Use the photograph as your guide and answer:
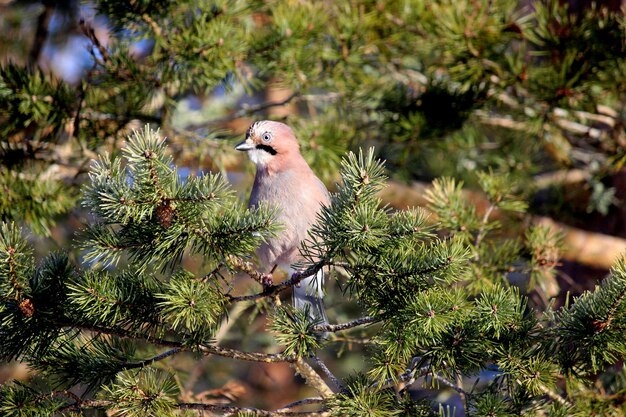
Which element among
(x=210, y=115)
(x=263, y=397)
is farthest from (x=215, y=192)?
(x=263, y=397)

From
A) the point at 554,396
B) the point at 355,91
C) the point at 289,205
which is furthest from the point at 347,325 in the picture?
the point at 355,91

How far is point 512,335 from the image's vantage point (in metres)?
2.31

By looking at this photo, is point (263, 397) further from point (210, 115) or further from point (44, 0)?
point (44, 0)

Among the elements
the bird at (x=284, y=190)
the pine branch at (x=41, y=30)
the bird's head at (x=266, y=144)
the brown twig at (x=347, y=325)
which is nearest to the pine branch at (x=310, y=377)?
the brown twig at (x=347, y=325)

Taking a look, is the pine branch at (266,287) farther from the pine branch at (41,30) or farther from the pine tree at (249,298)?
the pine branch at (41,30)

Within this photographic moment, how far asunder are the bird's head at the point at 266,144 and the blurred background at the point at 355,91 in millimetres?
334

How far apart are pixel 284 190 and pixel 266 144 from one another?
0.31 metres

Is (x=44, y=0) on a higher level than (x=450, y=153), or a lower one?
higher

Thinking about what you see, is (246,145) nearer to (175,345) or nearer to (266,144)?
(266,144)

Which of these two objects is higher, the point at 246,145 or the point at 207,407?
the point at 246,145

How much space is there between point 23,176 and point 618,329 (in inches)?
115

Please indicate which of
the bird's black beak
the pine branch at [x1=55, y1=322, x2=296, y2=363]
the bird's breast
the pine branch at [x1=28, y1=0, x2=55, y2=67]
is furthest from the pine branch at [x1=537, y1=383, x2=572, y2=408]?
the pine branch at [x1=28, y1=0, x2=55, y2=67]

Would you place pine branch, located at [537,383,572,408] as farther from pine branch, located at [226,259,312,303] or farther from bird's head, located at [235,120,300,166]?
bird's head, located at [235,120,300,166]

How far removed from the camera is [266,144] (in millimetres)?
3666
